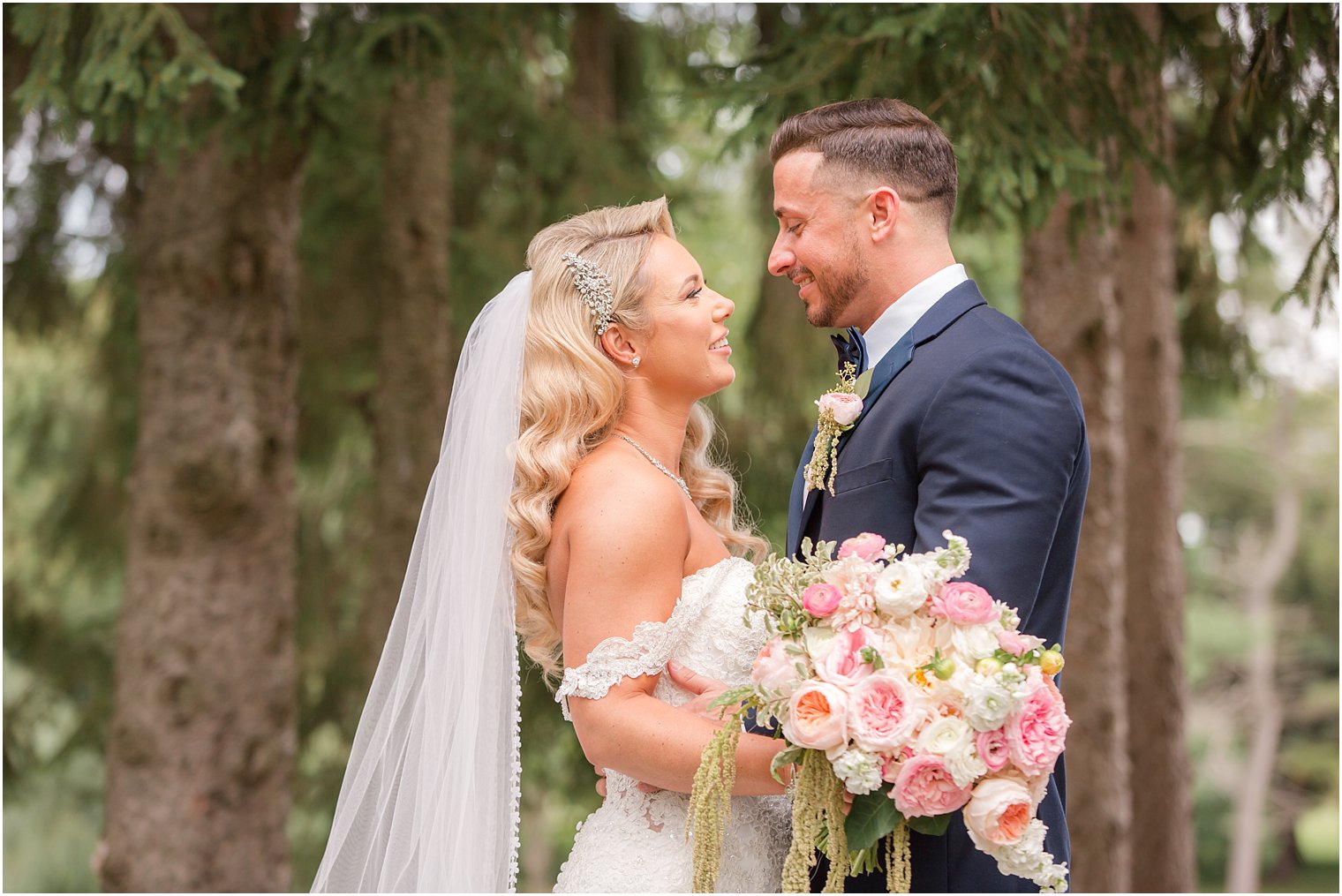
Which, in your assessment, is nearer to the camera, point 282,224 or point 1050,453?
point 1050,453

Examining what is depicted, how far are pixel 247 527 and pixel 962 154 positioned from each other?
3767 mm

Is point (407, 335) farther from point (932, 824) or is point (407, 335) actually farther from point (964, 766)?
point (964, 766)

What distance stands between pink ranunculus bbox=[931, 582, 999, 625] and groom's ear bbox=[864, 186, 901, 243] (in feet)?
3.37

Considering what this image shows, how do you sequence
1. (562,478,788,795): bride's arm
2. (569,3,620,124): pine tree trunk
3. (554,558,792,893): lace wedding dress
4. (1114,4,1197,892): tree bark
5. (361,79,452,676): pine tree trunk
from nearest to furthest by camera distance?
(562,478,788,795): bride's arm
(554,558,792,893): lace wedding dress
(361,79,452,676): pine tree trunk
(1114,4,1197,892): tree bark
(569,3,620,124): pine tree trunk

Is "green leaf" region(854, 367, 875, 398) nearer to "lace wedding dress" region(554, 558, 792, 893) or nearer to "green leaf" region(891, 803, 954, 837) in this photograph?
"lace wedding dress" region(554, 558, 792, 893)

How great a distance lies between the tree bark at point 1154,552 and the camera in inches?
325

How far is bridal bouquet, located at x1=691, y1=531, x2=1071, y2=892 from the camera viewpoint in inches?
91.2

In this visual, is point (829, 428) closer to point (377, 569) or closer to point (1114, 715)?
point (1114, 715)

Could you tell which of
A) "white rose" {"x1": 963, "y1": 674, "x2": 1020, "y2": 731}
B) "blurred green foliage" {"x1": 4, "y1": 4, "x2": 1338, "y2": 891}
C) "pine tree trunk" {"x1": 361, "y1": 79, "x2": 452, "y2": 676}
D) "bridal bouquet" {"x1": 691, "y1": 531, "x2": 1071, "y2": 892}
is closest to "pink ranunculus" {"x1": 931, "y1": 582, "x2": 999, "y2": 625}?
"bridal bouquet" {"x1": 691, "y1": 531, "x2": 1071, "y2": 892}

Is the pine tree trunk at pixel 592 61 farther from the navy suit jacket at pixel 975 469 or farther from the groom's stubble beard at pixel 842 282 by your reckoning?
the navy suit jacket at pixel 975 469

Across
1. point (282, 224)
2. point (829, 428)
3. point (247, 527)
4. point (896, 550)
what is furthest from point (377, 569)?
point (896, 550)

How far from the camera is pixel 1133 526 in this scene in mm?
8453

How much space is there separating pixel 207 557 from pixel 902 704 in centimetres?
452

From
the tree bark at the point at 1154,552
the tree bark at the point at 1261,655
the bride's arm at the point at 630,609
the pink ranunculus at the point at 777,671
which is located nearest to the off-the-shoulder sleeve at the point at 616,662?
the bride's arm at the point at 630,609
